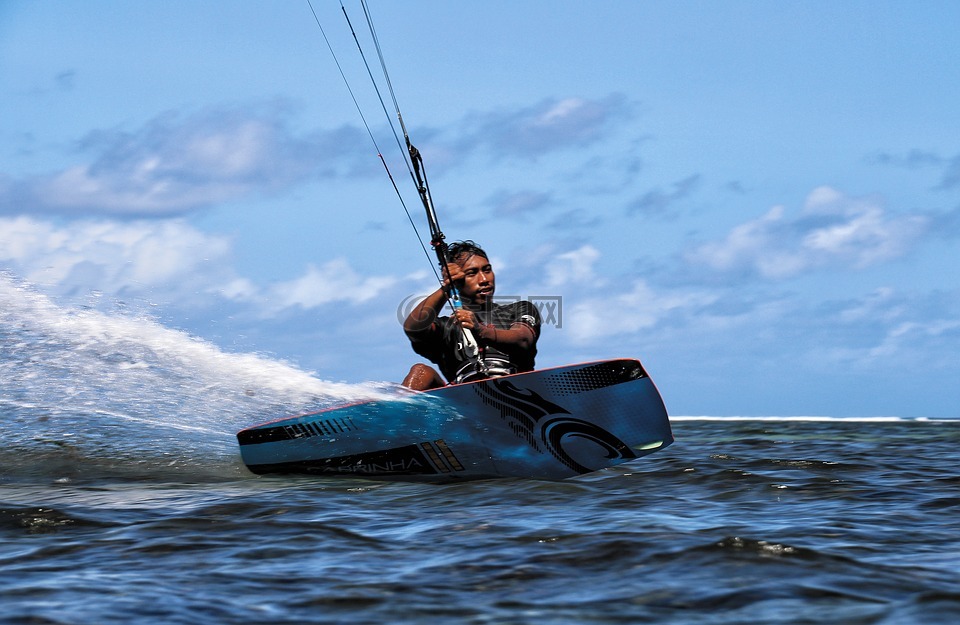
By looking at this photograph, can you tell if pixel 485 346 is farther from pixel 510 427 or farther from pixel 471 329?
pixel 510 427

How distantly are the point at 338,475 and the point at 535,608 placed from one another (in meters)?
4.32

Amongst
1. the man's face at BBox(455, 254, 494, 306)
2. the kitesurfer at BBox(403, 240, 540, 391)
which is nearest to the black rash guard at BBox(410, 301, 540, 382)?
the kitesurfer at BBox(403, 240, 540, 391)

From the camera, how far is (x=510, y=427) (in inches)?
283

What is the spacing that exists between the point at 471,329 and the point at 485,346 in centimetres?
21

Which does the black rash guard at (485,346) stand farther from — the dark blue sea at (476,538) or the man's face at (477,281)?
the dark blue sea at (476,538)

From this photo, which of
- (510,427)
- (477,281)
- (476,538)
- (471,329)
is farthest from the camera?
(477,281)

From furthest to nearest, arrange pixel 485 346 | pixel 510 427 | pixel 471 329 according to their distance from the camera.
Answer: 1. pixel 485 346
2. pixel 471 329
3. pixel 510 427

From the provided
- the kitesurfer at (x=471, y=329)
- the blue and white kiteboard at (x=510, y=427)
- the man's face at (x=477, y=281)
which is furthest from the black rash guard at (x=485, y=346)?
the blue and white kiteboard at (x=510, y=427)

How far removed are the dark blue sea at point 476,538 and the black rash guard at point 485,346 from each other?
2.18ft

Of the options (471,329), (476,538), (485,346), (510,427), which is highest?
(471,329)

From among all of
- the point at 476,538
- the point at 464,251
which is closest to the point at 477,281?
the point at 464,251

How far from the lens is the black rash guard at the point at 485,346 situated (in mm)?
7668

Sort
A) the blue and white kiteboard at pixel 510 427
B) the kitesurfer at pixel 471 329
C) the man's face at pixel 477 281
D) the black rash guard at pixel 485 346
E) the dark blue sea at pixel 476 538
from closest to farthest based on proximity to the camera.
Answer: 1. the dark blue sea at pixel 476 538
2. the blue and white kiteboard at pixel 510 427
3. the kitesurfer at pixel 471 329
4. the black rash guard at pixel 485 346
5. the man's face at pixel 477 281

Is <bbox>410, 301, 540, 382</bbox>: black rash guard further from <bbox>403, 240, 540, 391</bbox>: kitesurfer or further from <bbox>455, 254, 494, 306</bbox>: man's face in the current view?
<bbox>455, 254, 494, 306</bbox>: man's face
